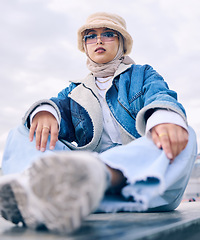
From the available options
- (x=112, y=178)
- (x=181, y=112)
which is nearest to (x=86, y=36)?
(x=181, y=112)

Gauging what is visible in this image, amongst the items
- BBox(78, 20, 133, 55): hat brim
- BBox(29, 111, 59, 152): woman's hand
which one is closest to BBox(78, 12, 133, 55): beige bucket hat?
BBox(78, 20, 133, 55): hat brim

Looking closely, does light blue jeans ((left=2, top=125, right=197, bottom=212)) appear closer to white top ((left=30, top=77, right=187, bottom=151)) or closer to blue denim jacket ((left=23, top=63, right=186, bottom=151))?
→ white top ((left=30, top=77, right=187, bottom=151))

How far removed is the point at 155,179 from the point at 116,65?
100 cm

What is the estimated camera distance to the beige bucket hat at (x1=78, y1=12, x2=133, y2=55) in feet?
5.73

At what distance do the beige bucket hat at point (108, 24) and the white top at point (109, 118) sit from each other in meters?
0.27

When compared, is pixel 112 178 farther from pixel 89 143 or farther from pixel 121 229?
pixel 89 143

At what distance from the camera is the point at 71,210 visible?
0.72 metres

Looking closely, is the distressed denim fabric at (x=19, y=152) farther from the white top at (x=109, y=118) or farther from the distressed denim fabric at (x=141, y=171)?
the distressed denim fabric at (x=141, y=171)

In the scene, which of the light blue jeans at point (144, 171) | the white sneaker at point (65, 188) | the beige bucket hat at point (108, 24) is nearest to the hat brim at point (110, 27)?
the beige bucket hat at point (108, 24)

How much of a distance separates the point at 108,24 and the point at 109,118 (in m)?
0.53

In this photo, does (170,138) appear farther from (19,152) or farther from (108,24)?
(108,24)

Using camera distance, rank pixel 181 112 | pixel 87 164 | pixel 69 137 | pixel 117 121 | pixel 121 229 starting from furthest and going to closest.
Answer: pixel 69 137, pixel 117 121, pixel 181 112, pixel 121 229, pixel 87 164

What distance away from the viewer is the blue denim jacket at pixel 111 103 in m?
1.56

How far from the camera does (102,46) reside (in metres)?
1.79
